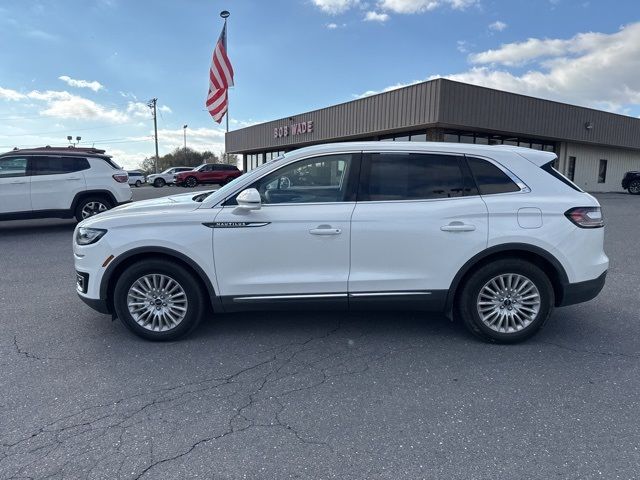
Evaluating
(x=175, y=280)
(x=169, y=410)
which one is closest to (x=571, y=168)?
(x=175, y=280)

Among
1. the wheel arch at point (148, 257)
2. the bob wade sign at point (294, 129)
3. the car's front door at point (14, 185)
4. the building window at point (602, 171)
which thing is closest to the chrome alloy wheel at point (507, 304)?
the wheel arch at point (148, 257)

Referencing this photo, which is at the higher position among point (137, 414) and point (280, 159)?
point (280, 159)

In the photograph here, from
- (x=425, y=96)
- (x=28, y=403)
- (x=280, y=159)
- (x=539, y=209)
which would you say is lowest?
(x=28, y=403)

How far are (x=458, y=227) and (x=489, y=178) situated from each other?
0.57 metres

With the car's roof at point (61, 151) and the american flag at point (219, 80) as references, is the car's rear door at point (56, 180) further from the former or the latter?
the american flag at point (219, 80)

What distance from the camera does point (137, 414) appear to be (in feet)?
9.07

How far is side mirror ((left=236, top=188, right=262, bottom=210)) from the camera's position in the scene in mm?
3518

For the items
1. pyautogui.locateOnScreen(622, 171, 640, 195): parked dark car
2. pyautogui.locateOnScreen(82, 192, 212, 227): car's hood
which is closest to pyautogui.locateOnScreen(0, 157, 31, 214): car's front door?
pyautogui.locateOnScreen(82, 192, 212, 227): car's hood

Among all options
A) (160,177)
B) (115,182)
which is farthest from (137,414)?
(160,177)

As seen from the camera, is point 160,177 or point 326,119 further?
point 160,177

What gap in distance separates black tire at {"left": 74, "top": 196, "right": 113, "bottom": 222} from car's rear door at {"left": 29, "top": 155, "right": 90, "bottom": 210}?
0.68 feet

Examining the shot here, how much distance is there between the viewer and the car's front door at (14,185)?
922 cm

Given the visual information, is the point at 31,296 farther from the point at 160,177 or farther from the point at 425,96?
the point at 160,177

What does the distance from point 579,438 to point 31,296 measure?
578 cm
